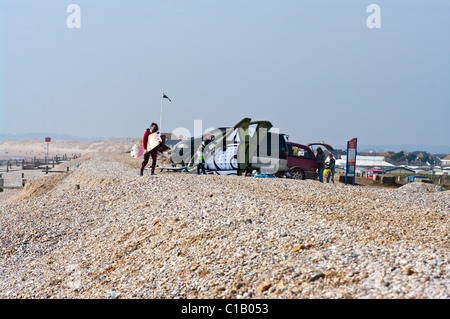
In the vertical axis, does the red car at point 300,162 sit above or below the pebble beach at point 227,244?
above

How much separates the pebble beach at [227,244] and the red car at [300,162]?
16.9 feet

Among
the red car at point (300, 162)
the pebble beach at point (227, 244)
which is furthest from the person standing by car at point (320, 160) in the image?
the pebble beach at point (227, 244)

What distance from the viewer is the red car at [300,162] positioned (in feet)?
57.7

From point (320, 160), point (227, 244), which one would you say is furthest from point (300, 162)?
point (227, 244)

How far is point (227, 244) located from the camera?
275 inches

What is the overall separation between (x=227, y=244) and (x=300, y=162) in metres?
11.2

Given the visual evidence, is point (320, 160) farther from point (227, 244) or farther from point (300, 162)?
point (227, 244)

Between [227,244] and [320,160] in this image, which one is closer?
[227,244]

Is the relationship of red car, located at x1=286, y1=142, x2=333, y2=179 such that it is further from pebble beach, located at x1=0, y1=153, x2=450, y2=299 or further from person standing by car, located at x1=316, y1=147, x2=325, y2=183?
pebble beach, located at x1=0, y1=153, x2=450, y2=299

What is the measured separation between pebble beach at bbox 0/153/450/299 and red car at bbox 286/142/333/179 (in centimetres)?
515

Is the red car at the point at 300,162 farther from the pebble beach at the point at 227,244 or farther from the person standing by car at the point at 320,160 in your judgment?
the pebble beach at the point at 227,244

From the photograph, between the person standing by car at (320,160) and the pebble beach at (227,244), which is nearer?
the pebble beach at (227,244)

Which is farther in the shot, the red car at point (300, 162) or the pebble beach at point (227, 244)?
the red car at point (300, 162)

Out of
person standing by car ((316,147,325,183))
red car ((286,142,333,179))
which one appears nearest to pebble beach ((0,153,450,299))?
red car ((286,142,333,179))
